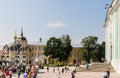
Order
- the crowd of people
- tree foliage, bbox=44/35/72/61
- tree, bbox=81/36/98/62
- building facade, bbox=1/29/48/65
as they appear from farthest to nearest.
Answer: building facade, bbox=1/29/48/65
tree foliage, bbox=44/35/72/61
tree, bbox=81/36/98/62
the crowd of people

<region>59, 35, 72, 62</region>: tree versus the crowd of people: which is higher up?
<region>59, 35, 72, 62</region>: tree

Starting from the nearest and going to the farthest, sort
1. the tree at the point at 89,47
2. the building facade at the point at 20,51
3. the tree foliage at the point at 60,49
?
the tree at the point at 89,47, the tree foliage at the point at 60,49, the building facade at the point at 20,51

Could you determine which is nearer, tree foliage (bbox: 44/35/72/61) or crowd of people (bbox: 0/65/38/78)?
crowd of people (bbox: 0/65/38/78)

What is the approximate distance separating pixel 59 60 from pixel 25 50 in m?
42.1

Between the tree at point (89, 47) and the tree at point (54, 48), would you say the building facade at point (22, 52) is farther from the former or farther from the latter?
the tree at point (89, 47)

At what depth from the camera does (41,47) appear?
15650cm

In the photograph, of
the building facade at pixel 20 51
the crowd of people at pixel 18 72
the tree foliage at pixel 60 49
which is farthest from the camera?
the building facade at pixel 20 51

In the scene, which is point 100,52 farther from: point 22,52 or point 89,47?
point 22,52

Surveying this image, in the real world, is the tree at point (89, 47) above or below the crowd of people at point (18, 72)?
above

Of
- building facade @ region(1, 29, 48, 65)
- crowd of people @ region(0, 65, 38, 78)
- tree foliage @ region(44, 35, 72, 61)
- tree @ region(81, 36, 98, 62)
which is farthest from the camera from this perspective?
building facade @ region(1, 29, 48, 65)

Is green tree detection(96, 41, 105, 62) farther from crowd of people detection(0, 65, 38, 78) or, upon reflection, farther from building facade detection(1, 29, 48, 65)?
crowd of people detection(0, 65, 38, 78)

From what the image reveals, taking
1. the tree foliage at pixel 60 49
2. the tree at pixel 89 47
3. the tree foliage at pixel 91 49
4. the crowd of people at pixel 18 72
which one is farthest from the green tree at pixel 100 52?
the crowd of people at pixel 18 72

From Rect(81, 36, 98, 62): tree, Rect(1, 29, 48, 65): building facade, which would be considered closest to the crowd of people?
Rect(81, 36, 98, 62): tree

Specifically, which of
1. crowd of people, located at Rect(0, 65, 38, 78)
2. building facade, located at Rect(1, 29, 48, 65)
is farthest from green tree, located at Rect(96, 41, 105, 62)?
crowd of people, located at Rect(0, 65, 38, 78)
